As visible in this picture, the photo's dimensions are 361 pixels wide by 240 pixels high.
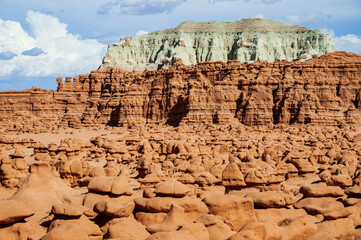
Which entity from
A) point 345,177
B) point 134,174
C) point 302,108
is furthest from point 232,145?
point 302,108

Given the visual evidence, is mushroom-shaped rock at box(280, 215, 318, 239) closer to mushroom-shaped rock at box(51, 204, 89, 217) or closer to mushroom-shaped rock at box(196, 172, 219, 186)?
mushroom-shaped rock at box(51, 204, 89, 217)

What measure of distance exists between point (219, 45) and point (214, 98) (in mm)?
28272

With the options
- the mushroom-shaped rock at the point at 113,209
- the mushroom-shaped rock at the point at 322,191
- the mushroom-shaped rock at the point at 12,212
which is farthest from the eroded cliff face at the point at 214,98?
the mushroom-shaped rock at the point at 12,212

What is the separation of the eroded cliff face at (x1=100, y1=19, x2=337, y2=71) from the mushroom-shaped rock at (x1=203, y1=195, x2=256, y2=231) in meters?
68.3

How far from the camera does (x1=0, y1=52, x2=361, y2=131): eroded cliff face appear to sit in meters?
56.8

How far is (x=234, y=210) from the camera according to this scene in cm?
915

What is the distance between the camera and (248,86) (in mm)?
59750

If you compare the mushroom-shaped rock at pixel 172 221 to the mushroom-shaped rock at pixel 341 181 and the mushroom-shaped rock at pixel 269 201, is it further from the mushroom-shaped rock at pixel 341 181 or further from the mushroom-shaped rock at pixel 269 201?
the mushroom-shaped rock at pixel 341 181

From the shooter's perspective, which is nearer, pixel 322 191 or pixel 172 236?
pixel 172 236

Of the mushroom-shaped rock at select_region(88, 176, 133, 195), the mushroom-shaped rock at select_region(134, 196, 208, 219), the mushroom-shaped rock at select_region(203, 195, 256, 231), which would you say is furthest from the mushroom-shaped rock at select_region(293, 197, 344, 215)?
the mushroom-shaped rock at select_region(88, 176, 133, 195)

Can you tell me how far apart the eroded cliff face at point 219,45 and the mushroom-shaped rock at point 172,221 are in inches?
2715

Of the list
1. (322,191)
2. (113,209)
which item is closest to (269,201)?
(322,191)

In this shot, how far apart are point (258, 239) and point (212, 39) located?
79529mm

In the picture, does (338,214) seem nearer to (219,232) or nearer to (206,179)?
(219,232)
